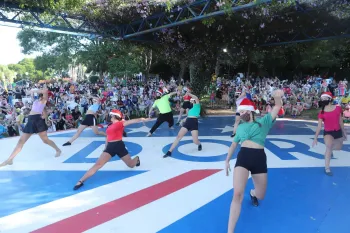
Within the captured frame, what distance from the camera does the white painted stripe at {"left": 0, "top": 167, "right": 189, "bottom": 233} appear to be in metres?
3.71

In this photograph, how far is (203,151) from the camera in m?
6.97

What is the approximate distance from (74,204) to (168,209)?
1414mm

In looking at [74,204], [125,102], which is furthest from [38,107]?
[125,102]

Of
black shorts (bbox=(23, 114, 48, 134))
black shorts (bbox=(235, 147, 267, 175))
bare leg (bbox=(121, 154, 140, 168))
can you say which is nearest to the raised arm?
black shorts (bbox=(235, 147, 267, 175))

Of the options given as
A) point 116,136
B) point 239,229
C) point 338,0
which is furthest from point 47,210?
point 338,0

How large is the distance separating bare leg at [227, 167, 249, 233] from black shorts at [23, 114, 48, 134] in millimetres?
4367

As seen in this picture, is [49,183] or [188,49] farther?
[188,49]

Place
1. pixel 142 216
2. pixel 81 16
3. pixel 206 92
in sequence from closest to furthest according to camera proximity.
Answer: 1. pixel 142 216
2. pixel 81 16
3. pixel 206 92

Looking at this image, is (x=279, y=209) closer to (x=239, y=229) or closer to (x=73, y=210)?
(x=239, y=229)

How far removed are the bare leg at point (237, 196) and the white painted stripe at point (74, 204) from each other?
2.03 metres

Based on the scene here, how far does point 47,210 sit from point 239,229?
2.67 meters

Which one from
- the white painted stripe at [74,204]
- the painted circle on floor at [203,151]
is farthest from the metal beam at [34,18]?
the white painted stripe at [74,204]

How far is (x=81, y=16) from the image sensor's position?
11422mm

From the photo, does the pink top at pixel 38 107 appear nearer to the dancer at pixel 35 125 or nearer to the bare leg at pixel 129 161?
the dancer at pixel 35 125
